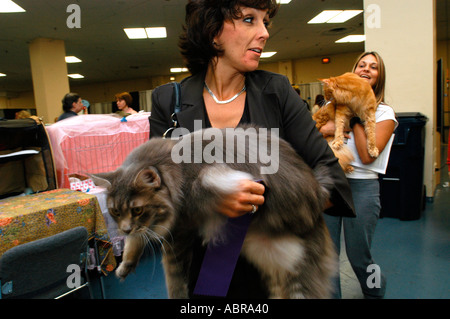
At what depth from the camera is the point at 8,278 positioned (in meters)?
1.54

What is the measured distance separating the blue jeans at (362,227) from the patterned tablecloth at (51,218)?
1.66 meters

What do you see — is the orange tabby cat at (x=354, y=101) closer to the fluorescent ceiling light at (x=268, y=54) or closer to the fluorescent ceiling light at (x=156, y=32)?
the fluorescent ceiling light at (x=156, y=32)

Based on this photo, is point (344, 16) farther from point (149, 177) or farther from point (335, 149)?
point (149, 177)

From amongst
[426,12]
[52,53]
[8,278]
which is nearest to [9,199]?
[8,278]

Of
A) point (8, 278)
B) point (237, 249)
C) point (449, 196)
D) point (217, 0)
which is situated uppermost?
point (217, 0)

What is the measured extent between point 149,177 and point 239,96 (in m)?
0.42

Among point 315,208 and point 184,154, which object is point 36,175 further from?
point 315,208

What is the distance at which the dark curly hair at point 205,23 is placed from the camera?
857 mm

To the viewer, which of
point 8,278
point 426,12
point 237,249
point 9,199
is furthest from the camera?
point 426,12

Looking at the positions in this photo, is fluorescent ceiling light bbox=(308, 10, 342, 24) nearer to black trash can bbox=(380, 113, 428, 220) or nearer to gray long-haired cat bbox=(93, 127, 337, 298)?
black trash can bbox=(380, 113, 428, 220)

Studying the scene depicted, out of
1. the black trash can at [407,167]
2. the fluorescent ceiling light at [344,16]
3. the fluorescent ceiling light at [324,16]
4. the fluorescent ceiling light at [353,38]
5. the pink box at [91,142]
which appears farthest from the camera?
the fluorescent ceiling light at [353,38]

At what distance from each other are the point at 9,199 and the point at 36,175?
26 cm

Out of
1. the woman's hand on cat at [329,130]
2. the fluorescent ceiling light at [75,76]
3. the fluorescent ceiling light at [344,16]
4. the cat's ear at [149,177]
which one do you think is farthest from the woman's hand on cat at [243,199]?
the fluorescent ceiling light at [75,76]

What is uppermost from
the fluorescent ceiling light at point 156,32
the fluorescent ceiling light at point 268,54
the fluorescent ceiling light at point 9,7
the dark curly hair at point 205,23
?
the fluorescent ceiling light at point 268,54
